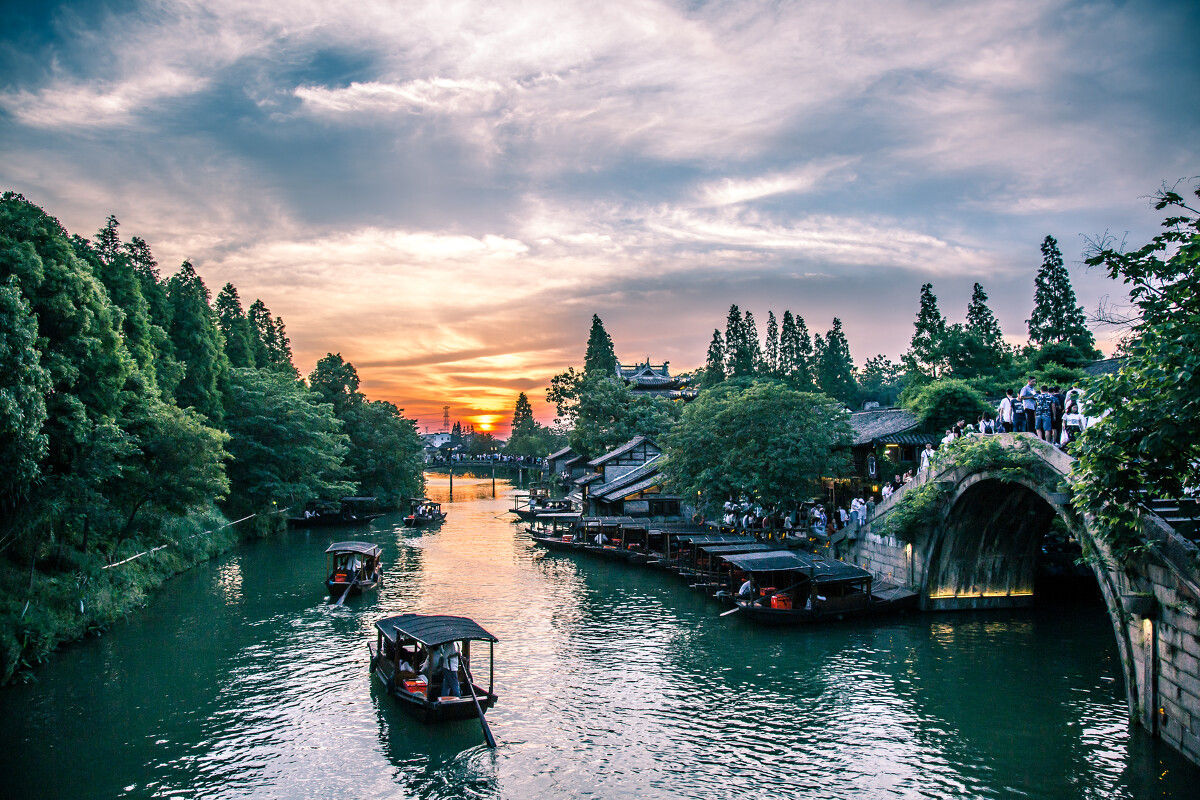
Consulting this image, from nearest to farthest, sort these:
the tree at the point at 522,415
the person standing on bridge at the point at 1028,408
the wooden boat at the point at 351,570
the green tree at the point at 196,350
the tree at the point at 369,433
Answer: the person standing on bridge at the point at 1028,408
the wooden boat at the point at 351,570
the green tree at the point at 196,350
the tree at the point at 369,433
the tree at the point at 522,415

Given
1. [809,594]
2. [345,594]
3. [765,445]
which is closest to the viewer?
[809,594]

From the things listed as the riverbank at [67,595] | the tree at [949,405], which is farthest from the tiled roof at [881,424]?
the riverbank at [67,595]

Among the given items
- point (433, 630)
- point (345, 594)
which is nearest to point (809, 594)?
point (433, 630)

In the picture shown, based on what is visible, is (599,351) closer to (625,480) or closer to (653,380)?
(653,380)

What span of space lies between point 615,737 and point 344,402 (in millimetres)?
64285

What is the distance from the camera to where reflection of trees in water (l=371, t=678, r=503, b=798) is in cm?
1562

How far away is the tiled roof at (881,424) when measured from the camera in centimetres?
4269

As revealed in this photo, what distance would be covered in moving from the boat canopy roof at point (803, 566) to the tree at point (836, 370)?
57.5 m

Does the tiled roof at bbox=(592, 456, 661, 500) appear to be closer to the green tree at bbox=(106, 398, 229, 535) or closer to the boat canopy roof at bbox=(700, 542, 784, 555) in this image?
the boat canopy roof at bbox=(700, 542, 784, 555)

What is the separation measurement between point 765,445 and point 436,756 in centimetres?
2400

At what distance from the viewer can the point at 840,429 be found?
37.7 m

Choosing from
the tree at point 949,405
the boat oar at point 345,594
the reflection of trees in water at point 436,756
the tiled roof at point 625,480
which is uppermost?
the tree at point 949,405

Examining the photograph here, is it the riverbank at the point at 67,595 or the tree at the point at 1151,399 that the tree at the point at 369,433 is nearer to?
the riverbank at the point at 67,595

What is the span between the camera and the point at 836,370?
286 ft
